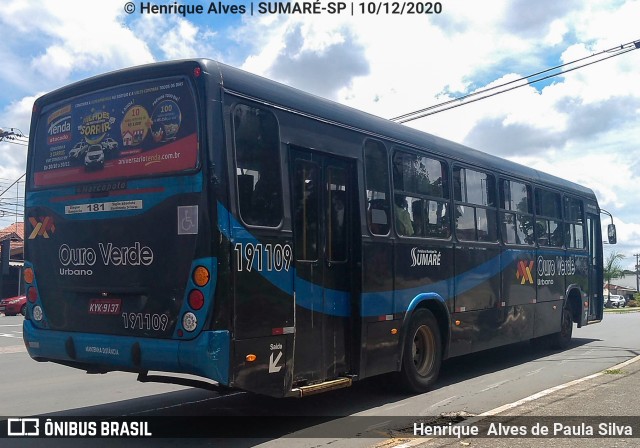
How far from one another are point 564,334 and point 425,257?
21.7ft

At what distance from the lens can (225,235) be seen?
5.88m

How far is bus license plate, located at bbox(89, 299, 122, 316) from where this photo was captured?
20.8 ft

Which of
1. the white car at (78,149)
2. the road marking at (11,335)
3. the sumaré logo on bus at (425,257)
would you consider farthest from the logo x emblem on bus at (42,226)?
the road marking at (11,335)

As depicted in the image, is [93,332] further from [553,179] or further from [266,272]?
[553,179]

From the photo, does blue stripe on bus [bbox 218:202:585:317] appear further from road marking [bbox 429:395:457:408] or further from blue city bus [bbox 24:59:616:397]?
road marking [bbox 429:395:457:408]

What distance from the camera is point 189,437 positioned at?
21.7 feet

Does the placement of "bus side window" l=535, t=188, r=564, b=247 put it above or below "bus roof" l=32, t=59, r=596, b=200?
below

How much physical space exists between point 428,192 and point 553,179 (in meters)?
5.22

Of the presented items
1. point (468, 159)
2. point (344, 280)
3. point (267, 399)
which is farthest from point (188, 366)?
point (468, 159)

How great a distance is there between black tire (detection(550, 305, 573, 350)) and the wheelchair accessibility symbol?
10.1 m

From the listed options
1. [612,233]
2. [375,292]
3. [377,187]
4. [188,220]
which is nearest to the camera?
[188,220]

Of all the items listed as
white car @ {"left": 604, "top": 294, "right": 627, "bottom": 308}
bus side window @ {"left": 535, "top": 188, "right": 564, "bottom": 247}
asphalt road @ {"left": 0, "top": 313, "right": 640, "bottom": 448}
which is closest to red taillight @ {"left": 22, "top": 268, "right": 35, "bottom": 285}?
asphalt road @ {"left": 0, "top": 313, "right": 640, "bottom": 448}

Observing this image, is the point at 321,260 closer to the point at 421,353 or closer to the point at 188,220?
the point at 188,220

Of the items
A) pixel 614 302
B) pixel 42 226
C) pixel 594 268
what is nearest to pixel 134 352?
pixel 42 226
